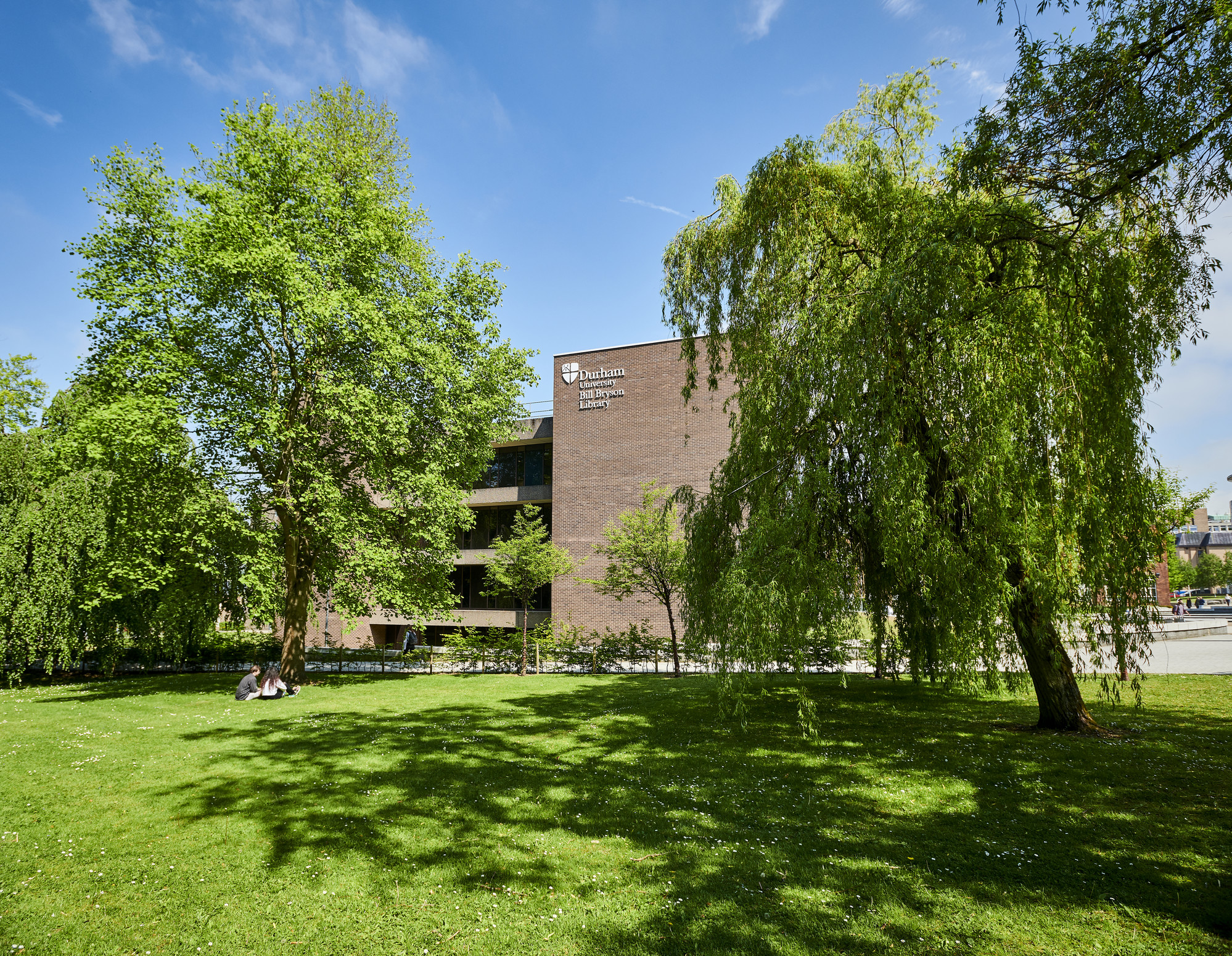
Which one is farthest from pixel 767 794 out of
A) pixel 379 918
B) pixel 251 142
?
pixel 251 142

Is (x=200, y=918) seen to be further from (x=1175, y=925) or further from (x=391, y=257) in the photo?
(x=391, y=257)

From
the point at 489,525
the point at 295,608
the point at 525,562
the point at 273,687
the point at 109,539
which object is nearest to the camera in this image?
the point at 273,687

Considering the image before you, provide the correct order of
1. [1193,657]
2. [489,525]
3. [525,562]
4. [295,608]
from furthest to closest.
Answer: [489,525] → [525,562] → [1193,657] → [295,608]

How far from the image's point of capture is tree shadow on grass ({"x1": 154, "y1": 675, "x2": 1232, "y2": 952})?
16.1 feet

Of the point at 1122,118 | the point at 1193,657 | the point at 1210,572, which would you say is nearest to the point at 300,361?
the point at 1122,118

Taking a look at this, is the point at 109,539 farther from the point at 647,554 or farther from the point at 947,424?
the point at 947,424

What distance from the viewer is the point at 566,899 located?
507 centimetres

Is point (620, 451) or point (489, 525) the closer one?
point (620, 451)

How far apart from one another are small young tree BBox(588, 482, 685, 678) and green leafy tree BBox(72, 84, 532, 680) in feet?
18.6

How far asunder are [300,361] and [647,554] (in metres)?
12.4

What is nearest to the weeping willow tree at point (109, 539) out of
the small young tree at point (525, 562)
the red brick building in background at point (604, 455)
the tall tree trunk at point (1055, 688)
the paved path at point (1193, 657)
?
the small young tree at point (525, 562)

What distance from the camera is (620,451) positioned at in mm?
30891

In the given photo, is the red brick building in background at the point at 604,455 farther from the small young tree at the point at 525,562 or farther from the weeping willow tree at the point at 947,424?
the weeping willow tree at the point at 947,424

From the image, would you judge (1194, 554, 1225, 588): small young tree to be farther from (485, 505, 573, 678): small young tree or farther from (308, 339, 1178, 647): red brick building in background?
(485, 505, 573, 678): small young tree
